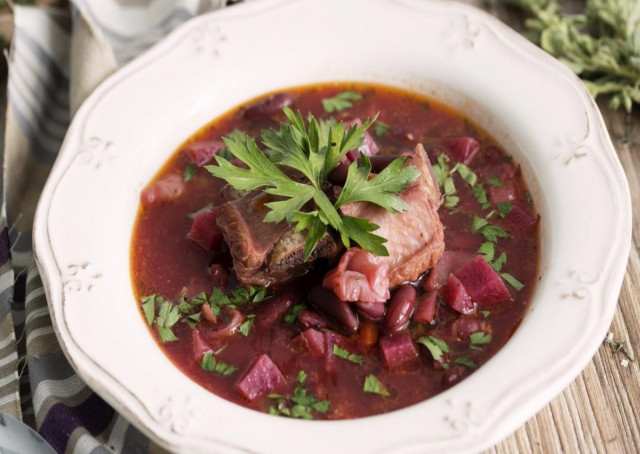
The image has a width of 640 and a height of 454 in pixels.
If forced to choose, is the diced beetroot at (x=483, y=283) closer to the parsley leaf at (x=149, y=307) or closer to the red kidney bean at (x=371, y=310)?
the red kidney bean at (x=371, y=310)

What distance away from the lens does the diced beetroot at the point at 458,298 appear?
5242 mm

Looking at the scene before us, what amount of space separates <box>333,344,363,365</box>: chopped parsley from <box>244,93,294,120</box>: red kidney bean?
2206mm

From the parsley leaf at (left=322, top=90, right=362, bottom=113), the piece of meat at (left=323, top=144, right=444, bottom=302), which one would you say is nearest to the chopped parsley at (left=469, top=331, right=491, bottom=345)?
the piece of meat at (left=323, top=144, right=444, bottom=302)

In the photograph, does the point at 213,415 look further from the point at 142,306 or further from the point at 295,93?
the point at 295,93

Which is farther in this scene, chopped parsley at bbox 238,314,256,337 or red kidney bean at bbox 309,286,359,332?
chopped parsley at bbox 238,314,256,337

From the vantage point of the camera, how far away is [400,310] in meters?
5.13

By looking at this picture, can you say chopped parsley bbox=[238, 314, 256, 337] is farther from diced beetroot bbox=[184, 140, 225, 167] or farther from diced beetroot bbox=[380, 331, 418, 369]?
diced beetroot bbox=[184, 140, 225, 167]

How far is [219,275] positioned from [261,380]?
908 millimetres

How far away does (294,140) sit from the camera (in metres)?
5.33

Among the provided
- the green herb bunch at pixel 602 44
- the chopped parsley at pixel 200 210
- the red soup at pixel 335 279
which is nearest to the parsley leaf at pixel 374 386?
the red soup at pixel 335 279

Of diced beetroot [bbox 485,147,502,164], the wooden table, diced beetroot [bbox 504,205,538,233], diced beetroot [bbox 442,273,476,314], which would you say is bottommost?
the wooden table

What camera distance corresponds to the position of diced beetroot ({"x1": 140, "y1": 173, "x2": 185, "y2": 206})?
613 centimetres

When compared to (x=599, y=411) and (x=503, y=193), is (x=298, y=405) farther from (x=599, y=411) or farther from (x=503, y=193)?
(x=503, y=193)

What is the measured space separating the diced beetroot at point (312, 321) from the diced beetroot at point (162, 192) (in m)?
1.56
